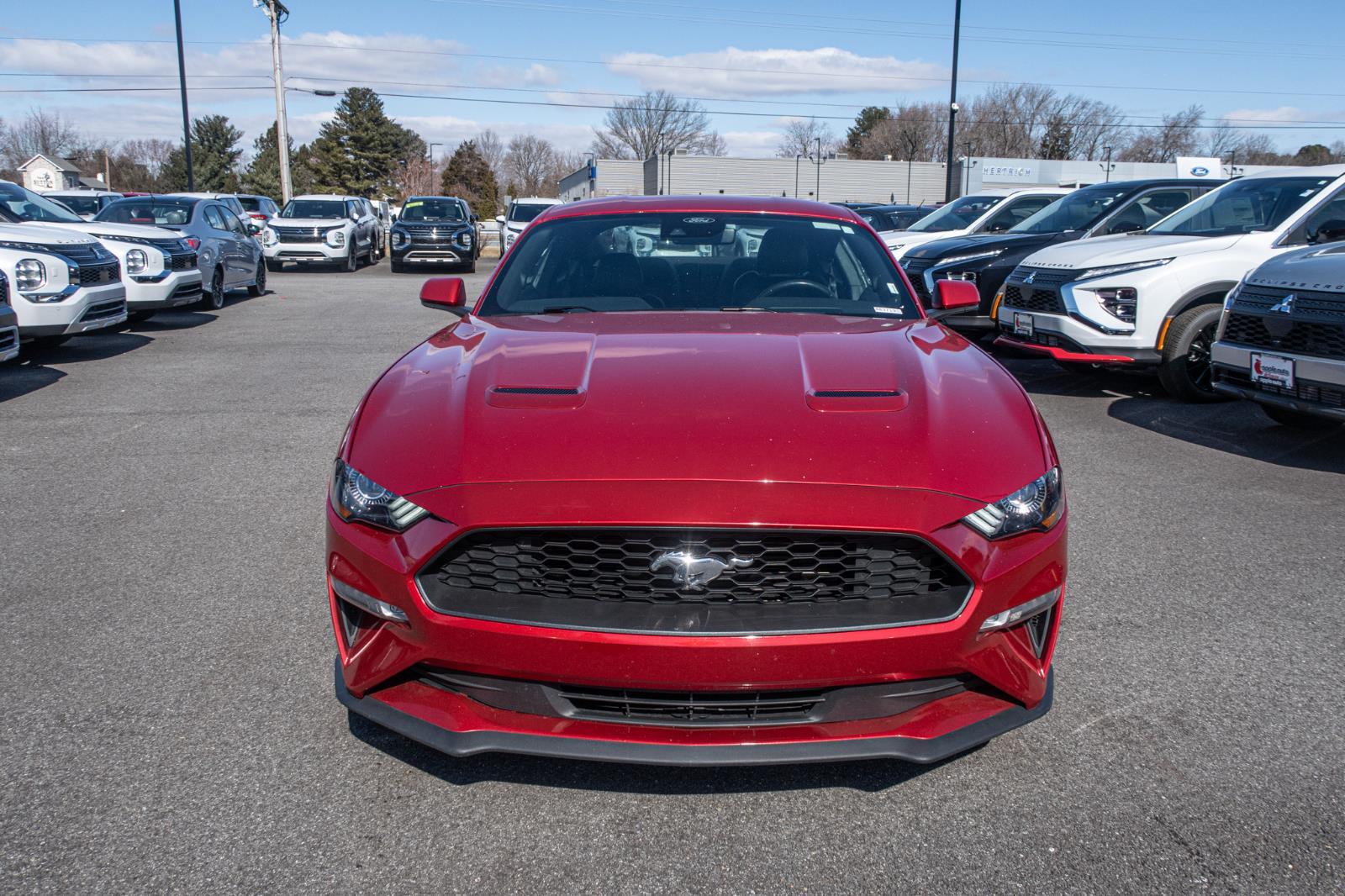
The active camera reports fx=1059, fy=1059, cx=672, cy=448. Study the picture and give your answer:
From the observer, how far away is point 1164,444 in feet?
22.6

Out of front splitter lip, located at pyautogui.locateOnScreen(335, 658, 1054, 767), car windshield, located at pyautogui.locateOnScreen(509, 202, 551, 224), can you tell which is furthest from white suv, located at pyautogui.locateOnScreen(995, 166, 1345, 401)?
car windshield, located at pyautogui.locateOnScreen(509, 202, 551, 224)

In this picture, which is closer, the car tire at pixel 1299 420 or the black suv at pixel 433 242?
the car tire at pixel 1299 420

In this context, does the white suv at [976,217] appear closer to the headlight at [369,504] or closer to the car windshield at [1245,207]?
the car windshield at [1245,207]

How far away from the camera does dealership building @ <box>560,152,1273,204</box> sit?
61.7 m

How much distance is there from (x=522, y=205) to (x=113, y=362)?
54.8 feet

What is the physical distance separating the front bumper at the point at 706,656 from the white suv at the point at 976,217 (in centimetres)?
1135

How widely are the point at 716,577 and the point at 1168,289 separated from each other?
21.9 ft

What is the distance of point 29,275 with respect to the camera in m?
9.44

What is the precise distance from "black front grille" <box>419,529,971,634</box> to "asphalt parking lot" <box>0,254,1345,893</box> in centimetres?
58

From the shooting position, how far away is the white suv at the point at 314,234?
77.3 ft

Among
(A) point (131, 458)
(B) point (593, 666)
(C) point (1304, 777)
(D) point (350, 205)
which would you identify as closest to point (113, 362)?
(A) point (131, 458)

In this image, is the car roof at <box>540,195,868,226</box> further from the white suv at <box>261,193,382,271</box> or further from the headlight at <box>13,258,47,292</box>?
the white suv at <box>261,193,382,271</box>

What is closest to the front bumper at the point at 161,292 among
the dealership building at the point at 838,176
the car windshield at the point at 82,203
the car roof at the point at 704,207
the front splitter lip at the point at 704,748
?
the car roof at the point at 704,207

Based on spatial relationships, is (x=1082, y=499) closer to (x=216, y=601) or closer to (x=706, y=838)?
(x=706, y=838)
